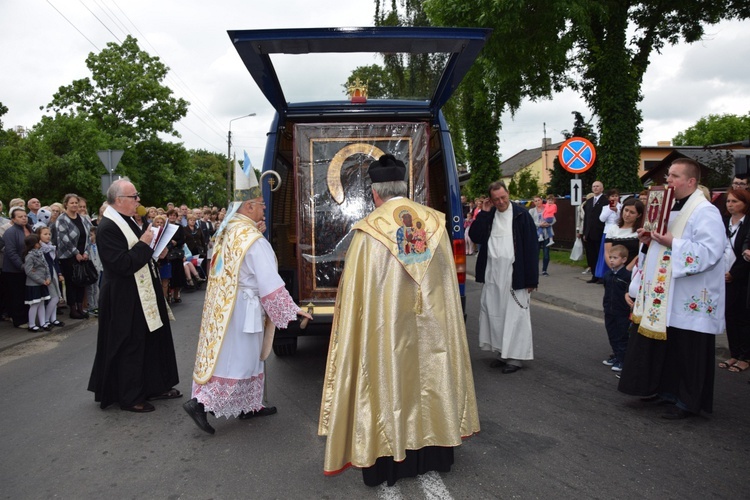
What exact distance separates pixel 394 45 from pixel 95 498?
162 inches

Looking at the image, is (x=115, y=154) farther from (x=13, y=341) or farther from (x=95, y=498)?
(x=95, y=498)

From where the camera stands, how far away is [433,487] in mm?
3568

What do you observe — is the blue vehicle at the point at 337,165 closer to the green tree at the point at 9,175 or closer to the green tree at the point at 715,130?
the green tree at the point at 9,175

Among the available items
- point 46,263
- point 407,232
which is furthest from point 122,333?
point 46,263

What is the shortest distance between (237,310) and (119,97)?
3836cm

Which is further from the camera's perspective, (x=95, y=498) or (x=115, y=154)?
(x=115, y=154)

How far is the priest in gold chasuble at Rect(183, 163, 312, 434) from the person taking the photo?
14.6ft

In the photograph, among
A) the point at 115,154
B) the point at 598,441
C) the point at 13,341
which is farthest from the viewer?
the point at 115,154

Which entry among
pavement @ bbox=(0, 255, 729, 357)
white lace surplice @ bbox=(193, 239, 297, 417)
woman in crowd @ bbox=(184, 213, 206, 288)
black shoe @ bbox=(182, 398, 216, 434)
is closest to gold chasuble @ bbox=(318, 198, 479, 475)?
white lace surplice @ bbox=(193, 239, 297, 417)

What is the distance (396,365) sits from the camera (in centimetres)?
353

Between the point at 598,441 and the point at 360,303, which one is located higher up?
the point at 360,303

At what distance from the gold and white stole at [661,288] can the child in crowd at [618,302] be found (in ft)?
3.39

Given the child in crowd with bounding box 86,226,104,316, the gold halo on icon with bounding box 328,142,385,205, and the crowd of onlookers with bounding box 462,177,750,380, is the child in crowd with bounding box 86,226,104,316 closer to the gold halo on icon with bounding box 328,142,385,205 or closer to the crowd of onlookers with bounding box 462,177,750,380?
the gold halo on icon with bounding box 328,142,385,205

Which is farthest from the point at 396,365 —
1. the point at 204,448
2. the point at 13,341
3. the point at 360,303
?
the point at 13,341
